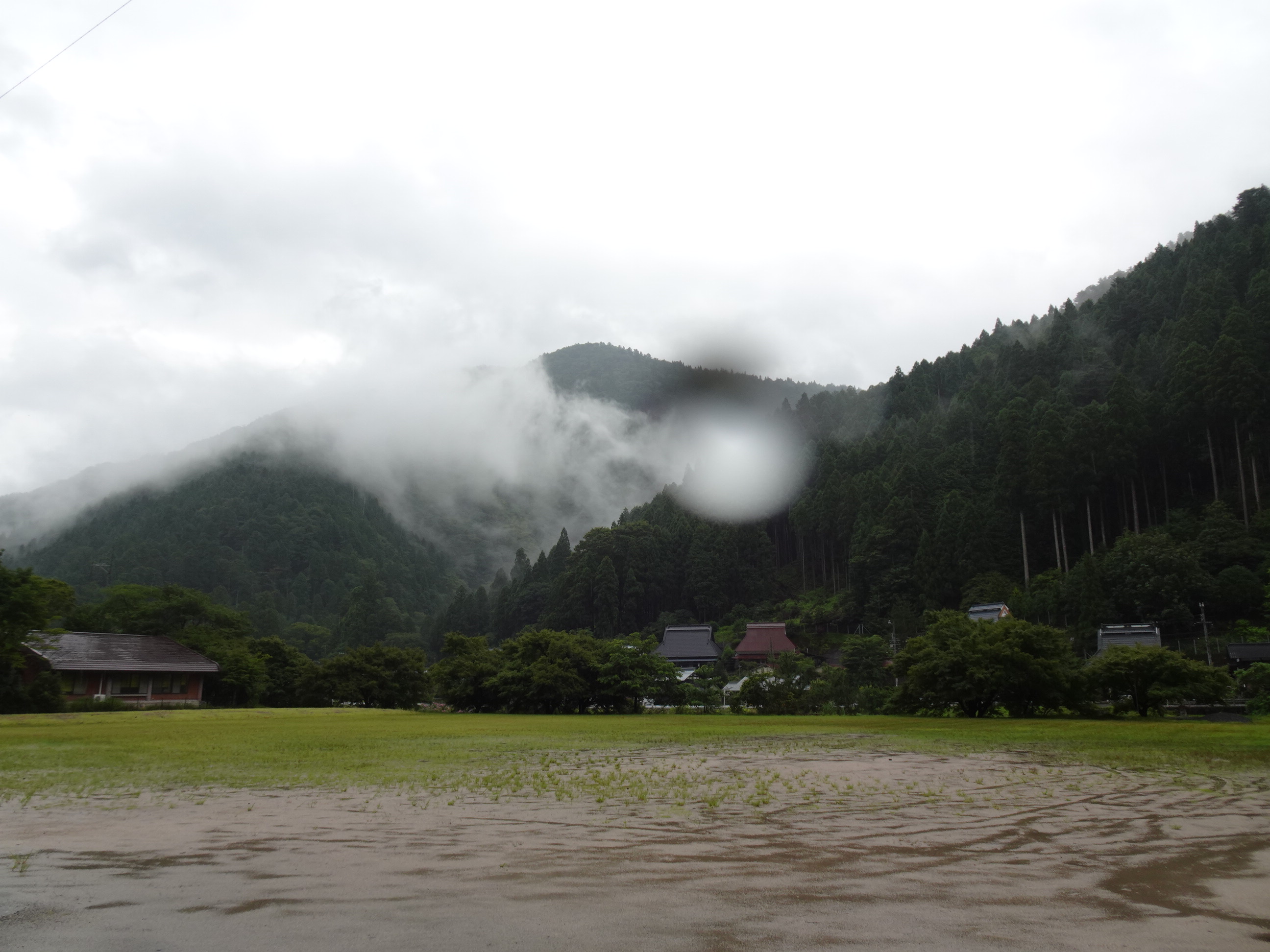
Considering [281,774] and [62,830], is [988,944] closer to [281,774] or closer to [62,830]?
[62,830]

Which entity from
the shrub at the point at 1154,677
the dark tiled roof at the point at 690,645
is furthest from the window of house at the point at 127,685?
the shrub at the point at 1154,677

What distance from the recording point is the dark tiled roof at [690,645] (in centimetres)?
7250

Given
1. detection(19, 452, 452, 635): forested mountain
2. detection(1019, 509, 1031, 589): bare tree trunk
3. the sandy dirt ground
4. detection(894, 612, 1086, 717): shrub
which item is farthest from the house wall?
detection(19, 452, 452, 635): forested mountain

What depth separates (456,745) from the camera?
20172mm

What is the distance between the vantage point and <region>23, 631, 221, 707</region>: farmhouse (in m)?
45.3

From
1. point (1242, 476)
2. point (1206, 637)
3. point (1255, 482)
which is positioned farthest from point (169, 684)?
point (1255, 482)

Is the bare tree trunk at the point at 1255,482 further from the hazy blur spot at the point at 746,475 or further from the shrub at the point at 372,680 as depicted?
the shrub at the point at 372,680

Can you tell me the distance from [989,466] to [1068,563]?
12.7 meters

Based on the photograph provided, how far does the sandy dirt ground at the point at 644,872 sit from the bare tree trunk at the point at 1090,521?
171 ft

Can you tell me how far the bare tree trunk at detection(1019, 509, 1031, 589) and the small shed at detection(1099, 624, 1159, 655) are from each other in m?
10.7

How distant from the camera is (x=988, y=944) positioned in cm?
477

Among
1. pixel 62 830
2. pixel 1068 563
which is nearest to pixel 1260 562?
pixel 1068 563

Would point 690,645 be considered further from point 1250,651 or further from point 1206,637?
point 1250,651

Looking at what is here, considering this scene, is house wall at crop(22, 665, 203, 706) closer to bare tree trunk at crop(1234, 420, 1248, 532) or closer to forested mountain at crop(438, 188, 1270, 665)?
forested mountain at crop(438, 188, 1270, 665)
